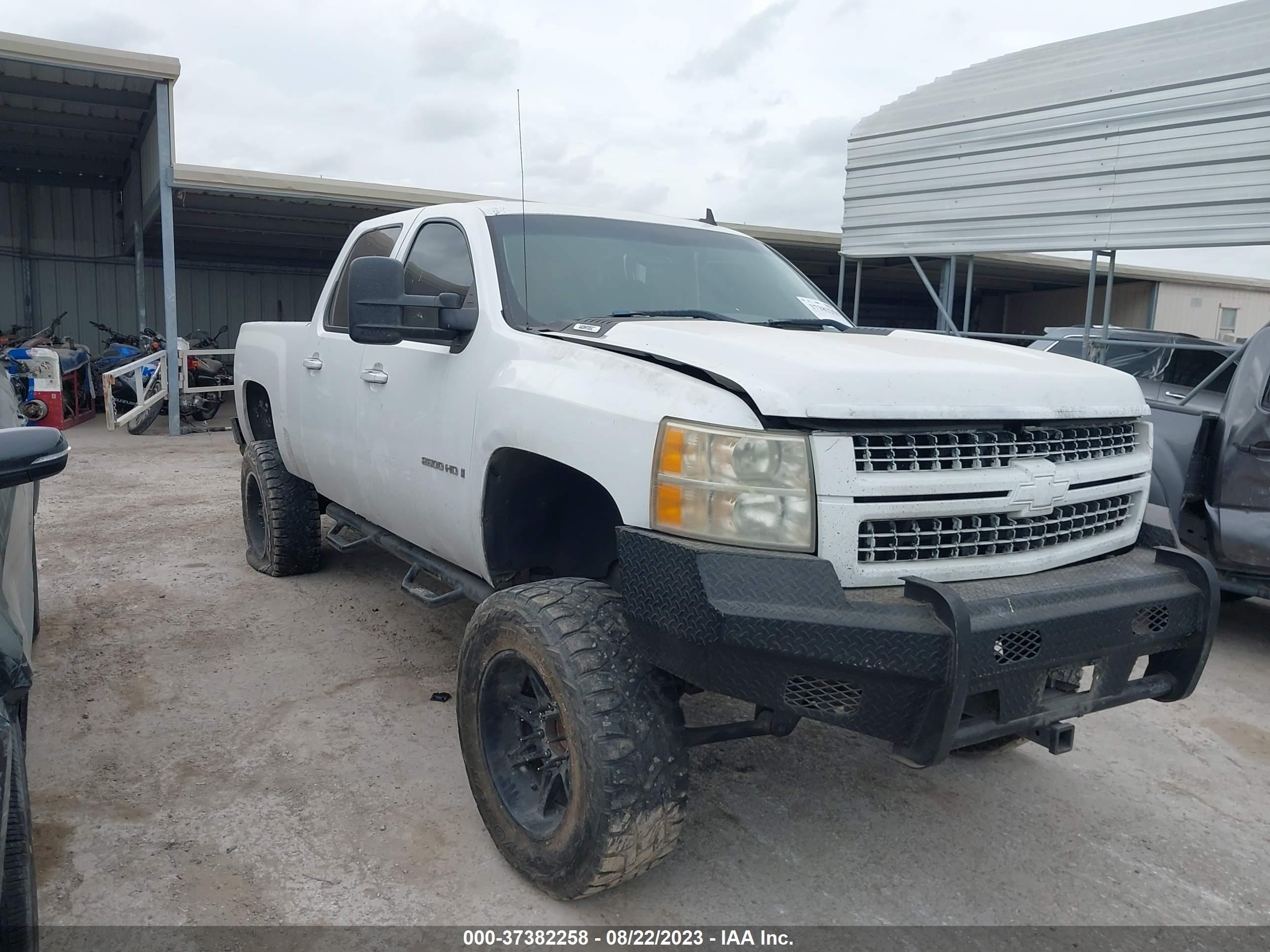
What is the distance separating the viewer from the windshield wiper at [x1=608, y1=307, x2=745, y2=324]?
10.5 feet

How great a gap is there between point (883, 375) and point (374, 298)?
5.40ft

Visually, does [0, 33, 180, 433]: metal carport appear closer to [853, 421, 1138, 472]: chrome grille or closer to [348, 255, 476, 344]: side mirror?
[348, 255, 476, 344]: side mirror

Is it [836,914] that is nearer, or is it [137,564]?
[836,914]

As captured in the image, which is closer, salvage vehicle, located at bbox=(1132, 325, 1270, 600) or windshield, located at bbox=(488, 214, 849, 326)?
windshield, located at bbox=(488, 214, 849, 326)

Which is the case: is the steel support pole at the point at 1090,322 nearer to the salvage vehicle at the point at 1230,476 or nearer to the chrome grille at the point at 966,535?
the salvage vehicle at the point at 1230,476

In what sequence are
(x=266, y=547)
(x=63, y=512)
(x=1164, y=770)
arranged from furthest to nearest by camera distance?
(x=63, y=512) → (x=266, y=547) → (x=1164, y=770)

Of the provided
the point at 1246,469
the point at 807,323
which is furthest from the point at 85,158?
the point at 1246,469

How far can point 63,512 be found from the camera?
740 cm

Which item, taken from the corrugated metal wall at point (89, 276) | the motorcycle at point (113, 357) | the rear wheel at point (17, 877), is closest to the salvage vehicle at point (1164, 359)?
the rear wheel at point (17, 877)

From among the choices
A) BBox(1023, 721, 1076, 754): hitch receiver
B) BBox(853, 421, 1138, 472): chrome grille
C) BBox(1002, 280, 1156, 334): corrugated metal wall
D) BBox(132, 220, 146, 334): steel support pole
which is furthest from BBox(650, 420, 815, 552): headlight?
BBox(1002, 280, 1156, 334): corrugated metal wall

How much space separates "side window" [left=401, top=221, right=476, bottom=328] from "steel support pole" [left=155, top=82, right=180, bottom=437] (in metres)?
9.28

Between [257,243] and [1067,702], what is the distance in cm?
2043

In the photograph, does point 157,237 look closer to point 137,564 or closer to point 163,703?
point 137,564

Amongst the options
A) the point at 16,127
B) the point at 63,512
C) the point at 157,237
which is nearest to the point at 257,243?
the point at 157,237
